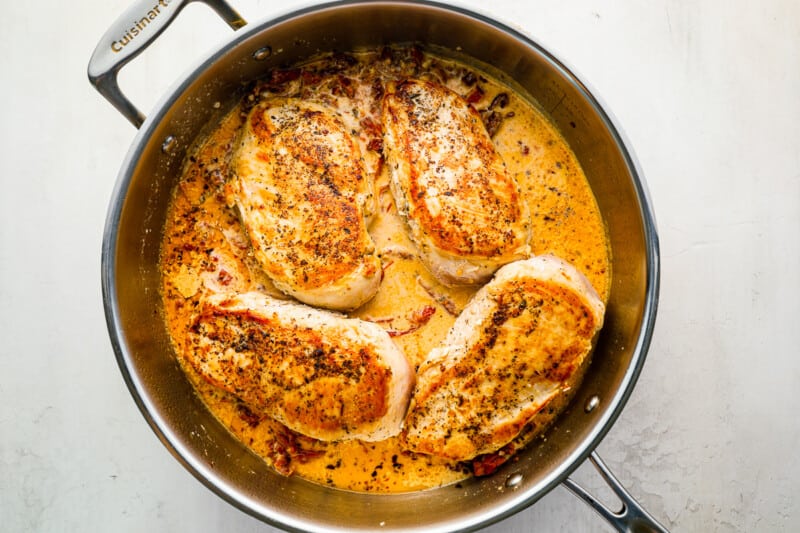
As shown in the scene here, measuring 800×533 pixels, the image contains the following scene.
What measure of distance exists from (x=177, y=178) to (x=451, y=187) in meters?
1.14

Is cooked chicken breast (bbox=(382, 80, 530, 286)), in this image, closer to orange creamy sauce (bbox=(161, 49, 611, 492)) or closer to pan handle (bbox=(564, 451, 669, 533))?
orange creamy sauce (bbox=(161, 49, 611, 492))

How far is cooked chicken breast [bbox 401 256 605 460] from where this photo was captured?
223 centimetres

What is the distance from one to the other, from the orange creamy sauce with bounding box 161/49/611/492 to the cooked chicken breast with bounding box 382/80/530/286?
0.13 m

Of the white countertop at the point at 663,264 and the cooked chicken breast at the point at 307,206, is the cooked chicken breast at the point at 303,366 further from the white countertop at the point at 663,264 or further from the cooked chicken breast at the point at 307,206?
the white countertop at the point at 663,264

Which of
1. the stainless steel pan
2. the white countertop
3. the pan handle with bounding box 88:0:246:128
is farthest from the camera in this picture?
the white countertop

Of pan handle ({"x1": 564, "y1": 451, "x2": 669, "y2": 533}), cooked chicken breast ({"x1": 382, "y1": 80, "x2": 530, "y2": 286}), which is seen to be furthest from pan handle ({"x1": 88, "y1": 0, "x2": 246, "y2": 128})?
pan handle ({"x1": 564, "y1": 451, "x2": 669, "y2": 533})

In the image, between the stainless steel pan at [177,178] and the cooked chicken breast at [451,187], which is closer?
the stainless steel pan at [177,178]

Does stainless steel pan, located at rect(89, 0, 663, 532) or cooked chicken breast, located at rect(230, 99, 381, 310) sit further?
cooked chicken breast, located at rect(230, 99, 381, 310)

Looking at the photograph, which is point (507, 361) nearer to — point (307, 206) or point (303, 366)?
point (303, 366)

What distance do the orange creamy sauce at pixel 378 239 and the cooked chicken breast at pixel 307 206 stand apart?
0.51ft

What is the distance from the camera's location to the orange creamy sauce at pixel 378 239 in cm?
247

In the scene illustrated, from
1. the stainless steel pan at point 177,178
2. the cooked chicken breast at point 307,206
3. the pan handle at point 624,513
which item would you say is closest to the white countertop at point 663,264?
the stainless steel pan at point 177,178

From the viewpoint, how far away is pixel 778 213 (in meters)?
2.69

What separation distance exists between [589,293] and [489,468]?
0.79m
